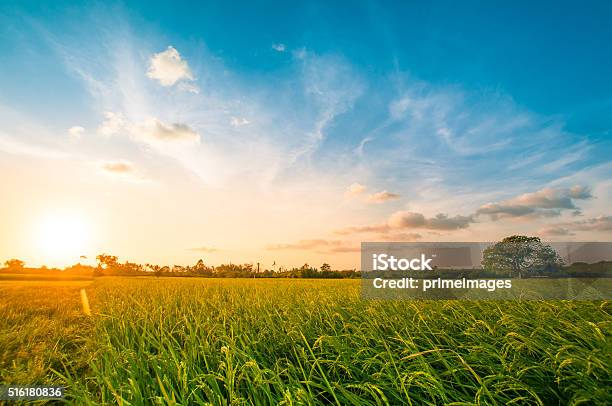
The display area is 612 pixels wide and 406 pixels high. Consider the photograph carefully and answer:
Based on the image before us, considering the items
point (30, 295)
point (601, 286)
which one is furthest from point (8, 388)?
point (601, 286)

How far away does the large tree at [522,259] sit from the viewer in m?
17.0

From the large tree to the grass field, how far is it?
493 inches

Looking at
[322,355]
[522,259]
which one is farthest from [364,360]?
[522,259]

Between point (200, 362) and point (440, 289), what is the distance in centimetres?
577

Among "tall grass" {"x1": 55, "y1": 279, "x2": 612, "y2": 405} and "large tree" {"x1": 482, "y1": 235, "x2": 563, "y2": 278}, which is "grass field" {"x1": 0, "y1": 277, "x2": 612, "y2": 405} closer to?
"tall grass" {"x1": 55, "y1": 279, "x2": 612, "y2": 405}

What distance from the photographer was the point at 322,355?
4094 millimetres

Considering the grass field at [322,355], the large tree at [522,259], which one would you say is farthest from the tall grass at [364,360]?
the large tree at [522,259]

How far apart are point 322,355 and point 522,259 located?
19607mm

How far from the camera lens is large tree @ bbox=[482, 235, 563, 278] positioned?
17047mm

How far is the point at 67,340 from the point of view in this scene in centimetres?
518

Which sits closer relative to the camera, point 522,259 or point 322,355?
point 322,355

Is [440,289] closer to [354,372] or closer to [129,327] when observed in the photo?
[354,372]

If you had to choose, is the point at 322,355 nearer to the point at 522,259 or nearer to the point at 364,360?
the point at 364,360

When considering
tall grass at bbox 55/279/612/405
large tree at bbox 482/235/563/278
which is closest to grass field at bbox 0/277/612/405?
tall grass at bbox 55/279/612/405
